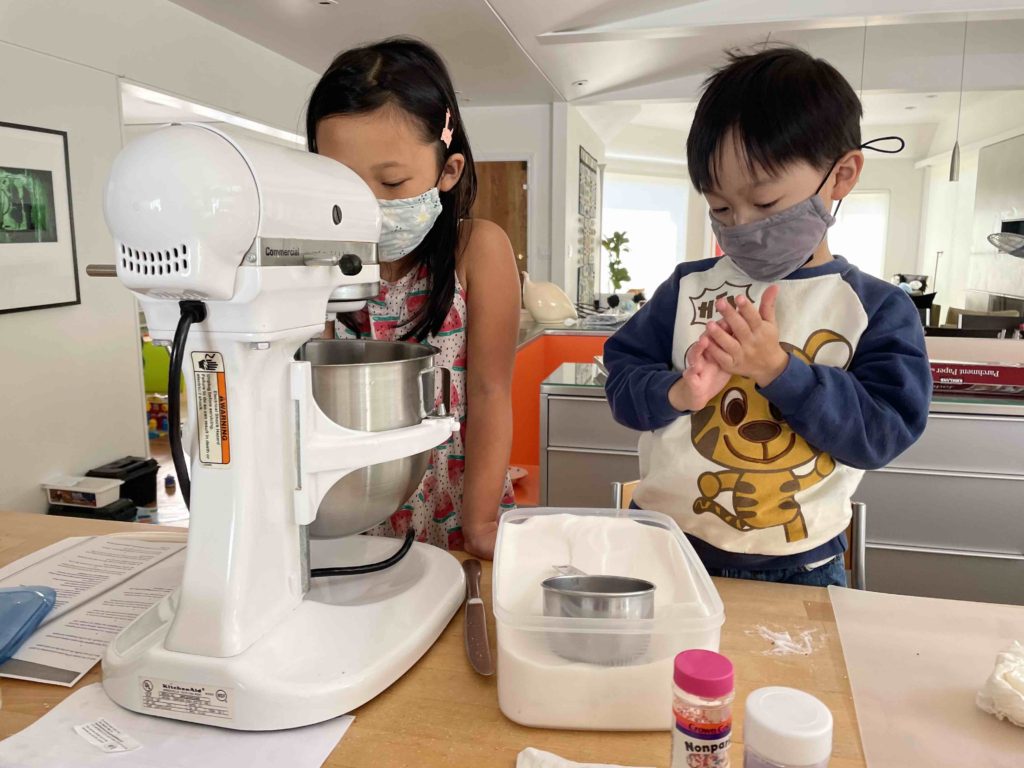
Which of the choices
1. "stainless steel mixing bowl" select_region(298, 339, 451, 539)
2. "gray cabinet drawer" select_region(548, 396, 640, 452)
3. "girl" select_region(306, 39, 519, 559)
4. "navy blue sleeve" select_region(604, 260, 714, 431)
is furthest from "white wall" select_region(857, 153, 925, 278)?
"stainless steel mixing bowl" select_region(298, 339, 451, 539)

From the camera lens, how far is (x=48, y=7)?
3053 millimetres

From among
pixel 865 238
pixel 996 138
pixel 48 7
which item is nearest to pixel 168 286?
pixel 48 7

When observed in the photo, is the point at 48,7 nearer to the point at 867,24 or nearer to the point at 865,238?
the point at 867,24

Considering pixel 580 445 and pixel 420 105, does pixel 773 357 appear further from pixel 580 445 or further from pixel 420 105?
pixel 580 445

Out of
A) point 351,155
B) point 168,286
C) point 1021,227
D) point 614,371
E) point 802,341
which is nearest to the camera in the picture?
point 168,286

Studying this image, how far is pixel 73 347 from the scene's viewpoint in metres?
3.28

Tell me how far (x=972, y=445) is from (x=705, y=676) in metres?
1.85

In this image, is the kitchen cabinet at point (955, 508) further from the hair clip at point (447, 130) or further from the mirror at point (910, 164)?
the mirror at point (910, 164)

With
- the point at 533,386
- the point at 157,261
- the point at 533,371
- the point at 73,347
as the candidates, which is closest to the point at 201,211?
the point at 157,261

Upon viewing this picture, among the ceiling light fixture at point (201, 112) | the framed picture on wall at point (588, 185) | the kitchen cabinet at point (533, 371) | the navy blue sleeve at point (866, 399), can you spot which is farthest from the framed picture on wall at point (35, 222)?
the framed picture on wall at point (588, 185)

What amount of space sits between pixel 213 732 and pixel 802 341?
790 millimetres

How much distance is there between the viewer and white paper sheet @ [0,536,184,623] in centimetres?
87

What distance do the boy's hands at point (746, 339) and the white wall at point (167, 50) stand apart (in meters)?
3.19

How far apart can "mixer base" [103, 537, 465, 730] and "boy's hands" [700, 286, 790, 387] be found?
40 centimetres
